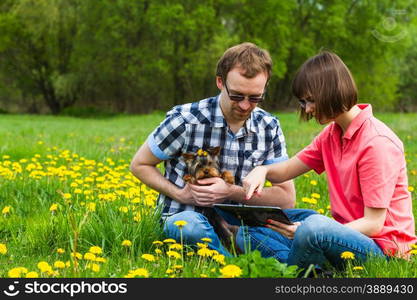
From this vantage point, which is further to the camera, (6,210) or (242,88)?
(6,210)

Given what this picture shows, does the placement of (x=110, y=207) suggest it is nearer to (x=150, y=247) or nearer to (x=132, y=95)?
(x=150, y=247)

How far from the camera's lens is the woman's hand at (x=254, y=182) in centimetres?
336

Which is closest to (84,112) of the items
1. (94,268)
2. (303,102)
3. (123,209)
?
(123,209)

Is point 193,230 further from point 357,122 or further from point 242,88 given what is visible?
point 357,122

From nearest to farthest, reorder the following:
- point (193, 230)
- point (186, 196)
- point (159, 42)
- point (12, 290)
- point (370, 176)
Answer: point (12, 290)
point (370, 176)
point (193, 230)
point (186, 196)
point (159, 42)

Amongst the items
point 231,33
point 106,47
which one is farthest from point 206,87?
point 106,47

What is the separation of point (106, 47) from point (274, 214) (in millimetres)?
31733

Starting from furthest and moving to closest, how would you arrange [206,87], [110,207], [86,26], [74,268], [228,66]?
[206,87], [86,26], [110,207], [228,66], [74,268]

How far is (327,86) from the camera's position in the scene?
10.0 ft

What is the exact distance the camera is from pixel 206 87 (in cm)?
3544

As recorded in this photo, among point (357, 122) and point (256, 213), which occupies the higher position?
point (357, 122)

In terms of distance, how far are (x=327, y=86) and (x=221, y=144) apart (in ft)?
3.20

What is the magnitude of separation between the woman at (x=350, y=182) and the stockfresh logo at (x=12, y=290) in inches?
58.6

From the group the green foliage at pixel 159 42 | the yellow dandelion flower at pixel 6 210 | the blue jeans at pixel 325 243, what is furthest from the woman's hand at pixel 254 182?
the green foliage at pixel 159 42
